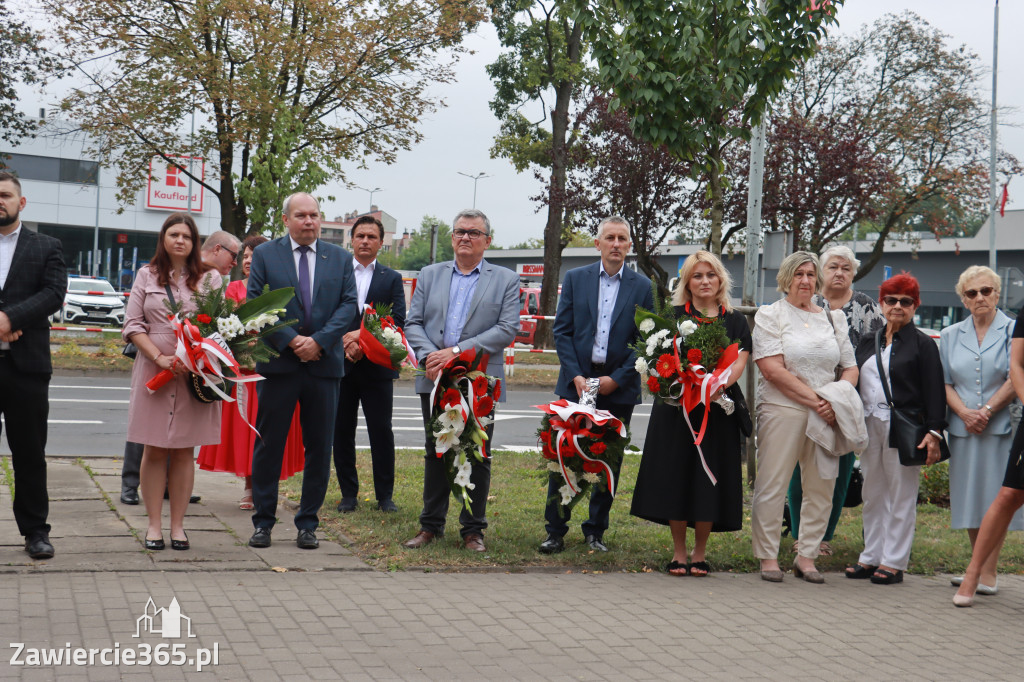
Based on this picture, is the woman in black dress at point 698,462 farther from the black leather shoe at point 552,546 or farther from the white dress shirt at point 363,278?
the white dress shirt at point 363,278

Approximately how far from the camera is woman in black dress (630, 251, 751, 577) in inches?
251

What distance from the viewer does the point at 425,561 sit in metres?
6.27

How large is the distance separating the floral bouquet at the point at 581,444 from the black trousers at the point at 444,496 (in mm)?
463

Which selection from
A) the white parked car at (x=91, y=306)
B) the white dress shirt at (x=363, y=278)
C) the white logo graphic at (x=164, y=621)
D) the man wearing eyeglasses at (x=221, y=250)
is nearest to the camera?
the white logo graphic at (x=164, y=621)

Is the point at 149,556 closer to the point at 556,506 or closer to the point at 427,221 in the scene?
the point at 556,506

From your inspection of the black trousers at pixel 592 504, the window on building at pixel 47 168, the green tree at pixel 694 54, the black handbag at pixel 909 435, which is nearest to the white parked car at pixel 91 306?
the window on building at pixel 47 168

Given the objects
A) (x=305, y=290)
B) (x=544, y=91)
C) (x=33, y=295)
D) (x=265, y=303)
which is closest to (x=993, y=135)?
(x=544, y=91)

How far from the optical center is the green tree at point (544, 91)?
92.8ft

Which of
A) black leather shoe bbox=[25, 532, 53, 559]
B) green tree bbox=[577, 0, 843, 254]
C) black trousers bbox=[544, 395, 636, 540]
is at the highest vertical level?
green tree bbox=[577, 0, 843, 254]

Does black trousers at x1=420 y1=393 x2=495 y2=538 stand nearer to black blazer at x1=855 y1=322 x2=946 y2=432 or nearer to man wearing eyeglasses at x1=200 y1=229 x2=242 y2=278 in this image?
man wearing eyeglasses at x1=200 y1=229 x2=242 y2=278

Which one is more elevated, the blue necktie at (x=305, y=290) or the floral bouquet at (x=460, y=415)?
the blue necktie at (x=305, y=290)

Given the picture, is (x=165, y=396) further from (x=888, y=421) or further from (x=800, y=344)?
(x=888, y=421)

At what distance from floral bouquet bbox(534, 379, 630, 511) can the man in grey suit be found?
493 mm

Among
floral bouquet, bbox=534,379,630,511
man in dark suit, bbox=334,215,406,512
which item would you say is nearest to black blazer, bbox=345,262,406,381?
man in dark suit, bbox=334,215,406,512
